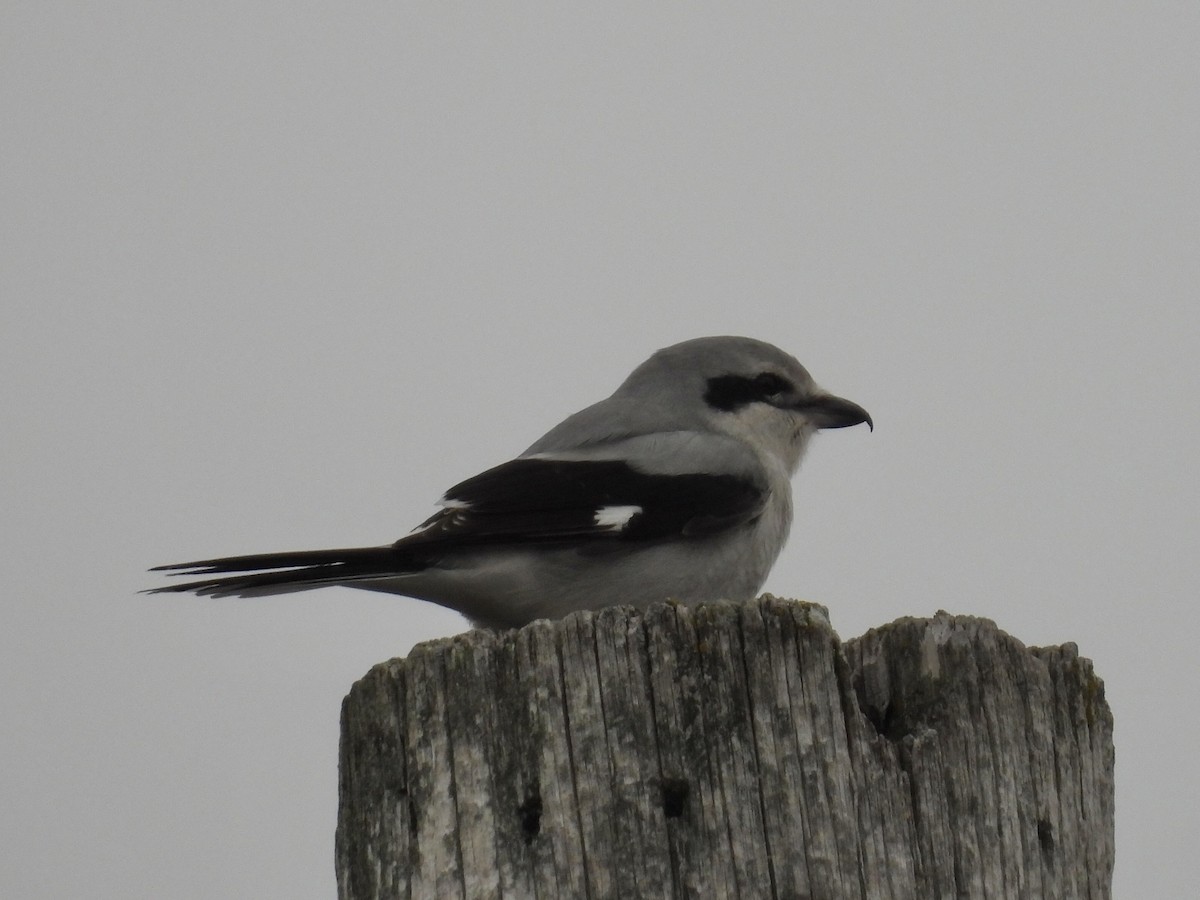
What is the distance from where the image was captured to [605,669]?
2.23 metres

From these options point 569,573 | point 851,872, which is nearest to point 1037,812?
point 851,872

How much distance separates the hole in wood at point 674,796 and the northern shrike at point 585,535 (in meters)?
1.56

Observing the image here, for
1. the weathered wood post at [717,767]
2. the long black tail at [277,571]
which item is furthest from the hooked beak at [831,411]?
the weathered wood post at [717,767]

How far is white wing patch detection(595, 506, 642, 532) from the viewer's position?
12.5 feet

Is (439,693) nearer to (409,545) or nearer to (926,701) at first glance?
(926,701)

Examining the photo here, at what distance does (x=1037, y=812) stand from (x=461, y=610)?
6.31 ft

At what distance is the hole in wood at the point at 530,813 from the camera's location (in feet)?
7.13

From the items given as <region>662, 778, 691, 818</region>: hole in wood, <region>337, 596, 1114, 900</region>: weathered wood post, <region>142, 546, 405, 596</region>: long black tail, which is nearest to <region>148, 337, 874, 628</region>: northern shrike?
<region>142, 546, 405, 596</region>: long black tail

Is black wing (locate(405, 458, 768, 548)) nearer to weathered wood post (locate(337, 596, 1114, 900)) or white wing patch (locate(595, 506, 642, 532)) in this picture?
white wing patch (locate(595, 506, 642, 532))

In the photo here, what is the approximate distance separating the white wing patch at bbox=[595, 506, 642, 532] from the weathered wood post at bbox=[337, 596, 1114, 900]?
4.86ft

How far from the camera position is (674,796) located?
2.16 meters

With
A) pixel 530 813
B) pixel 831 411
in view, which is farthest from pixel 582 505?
pixel 530 813

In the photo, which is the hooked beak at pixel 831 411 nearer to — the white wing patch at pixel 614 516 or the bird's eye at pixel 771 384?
the bird's eye at pixel 771 384

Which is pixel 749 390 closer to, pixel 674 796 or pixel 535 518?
pixel 535 518
